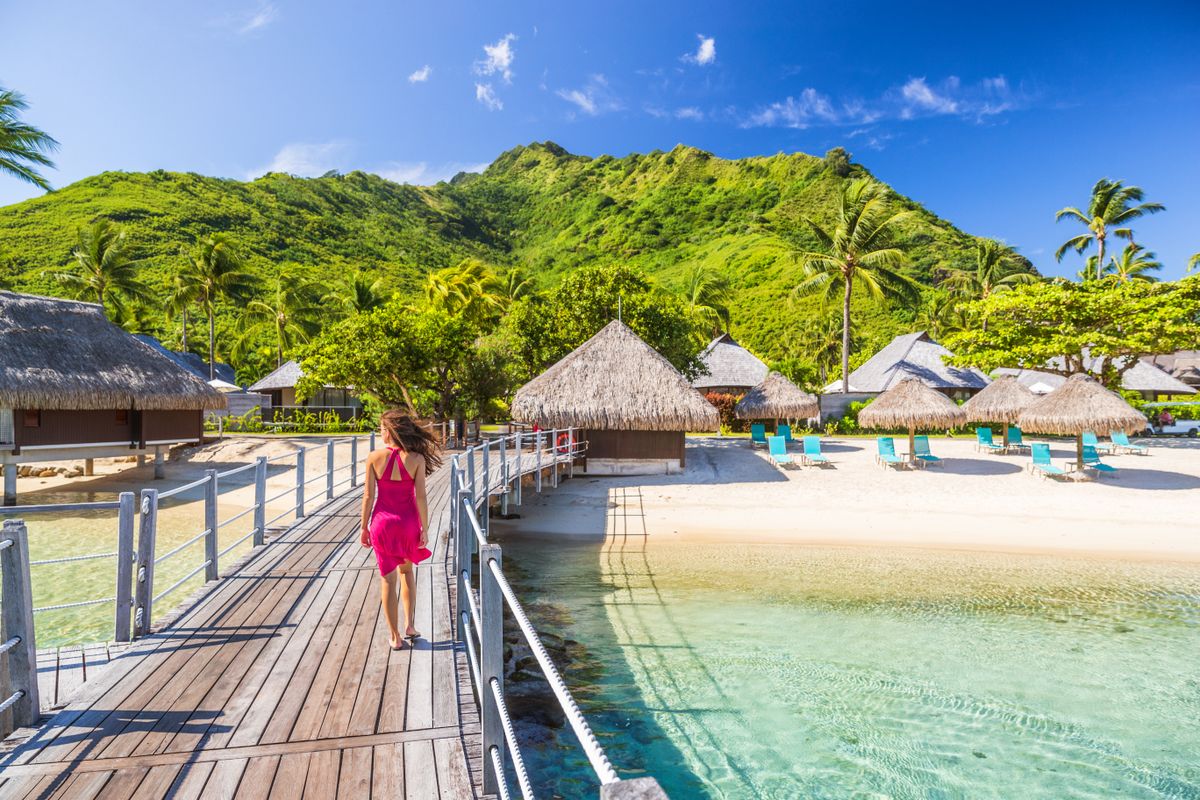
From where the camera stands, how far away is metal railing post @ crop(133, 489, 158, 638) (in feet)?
13.7

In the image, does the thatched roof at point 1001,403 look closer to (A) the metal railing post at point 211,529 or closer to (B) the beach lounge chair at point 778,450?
(B) the beach lounge chair at point 778,450

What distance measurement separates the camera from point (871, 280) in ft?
82.8

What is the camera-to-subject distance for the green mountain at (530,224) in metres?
49.5

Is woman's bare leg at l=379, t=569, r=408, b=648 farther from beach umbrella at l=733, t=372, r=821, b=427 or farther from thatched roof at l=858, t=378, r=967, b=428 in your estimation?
beach umbrella at l=733, t=372, r=821, b=427

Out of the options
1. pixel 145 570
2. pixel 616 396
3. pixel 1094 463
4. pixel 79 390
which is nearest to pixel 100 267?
pixel 79 390

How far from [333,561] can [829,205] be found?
6995 cm

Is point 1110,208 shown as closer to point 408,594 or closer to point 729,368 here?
point 729,368

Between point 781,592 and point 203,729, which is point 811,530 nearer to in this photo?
point 781,592

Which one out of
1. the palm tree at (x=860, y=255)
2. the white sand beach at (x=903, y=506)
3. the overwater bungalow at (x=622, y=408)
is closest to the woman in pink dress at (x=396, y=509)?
the white sand beach at (x=903, y=506)

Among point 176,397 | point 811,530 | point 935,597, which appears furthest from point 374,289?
point 935,597

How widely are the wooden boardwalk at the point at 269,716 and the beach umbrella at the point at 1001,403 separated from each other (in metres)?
18.7

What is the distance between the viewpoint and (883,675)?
6453 millimetres

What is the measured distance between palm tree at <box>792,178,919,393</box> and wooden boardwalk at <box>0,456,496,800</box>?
24.1m

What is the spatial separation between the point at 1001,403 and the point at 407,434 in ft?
65.0
